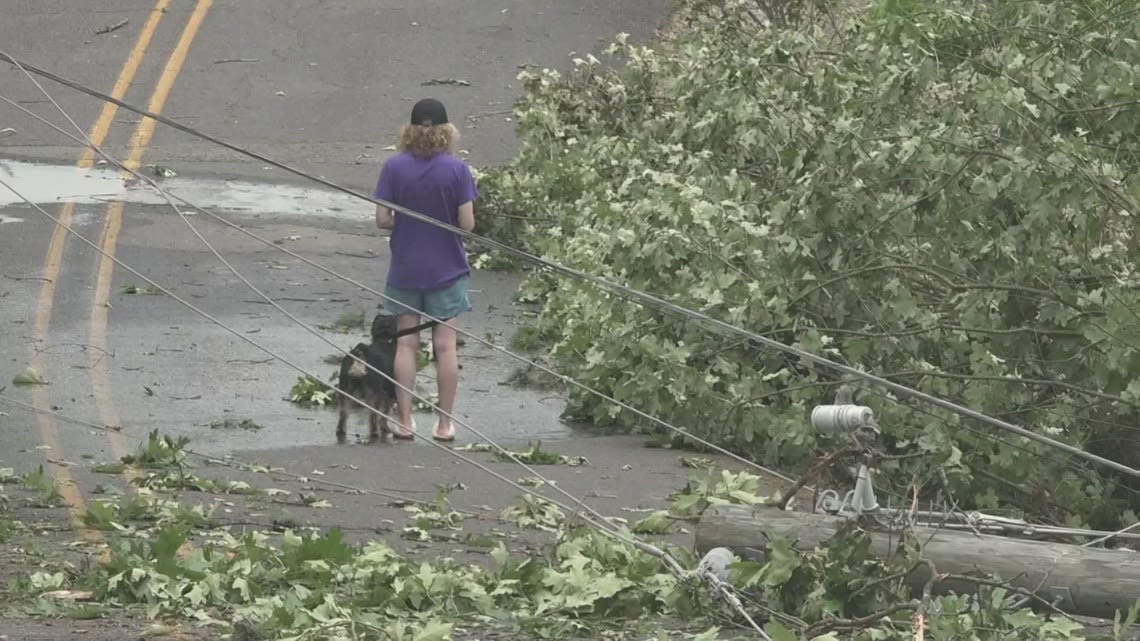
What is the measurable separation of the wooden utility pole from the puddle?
1016 cm

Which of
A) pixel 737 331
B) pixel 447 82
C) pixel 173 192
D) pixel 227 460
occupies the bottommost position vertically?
pixel 227 460

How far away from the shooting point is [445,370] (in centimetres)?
1116

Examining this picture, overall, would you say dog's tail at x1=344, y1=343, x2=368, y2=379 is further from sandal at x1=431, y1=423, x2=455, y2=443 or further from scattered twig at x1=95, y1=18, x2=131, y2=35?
scattered twig at x1=95, y1=18, x2=131, y2=35

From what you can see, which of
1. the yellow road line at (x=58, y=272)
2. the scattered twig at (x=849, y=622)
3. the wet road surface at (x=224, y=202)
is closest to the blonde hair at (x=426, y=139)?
the wet road surface at (x=224, y=202)

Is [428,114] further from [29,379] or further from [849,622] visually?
[849,622]

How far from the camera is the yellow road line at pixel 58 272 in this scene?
9.55m

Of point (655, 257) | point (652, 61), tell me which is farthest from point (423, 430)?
point (652, 61)

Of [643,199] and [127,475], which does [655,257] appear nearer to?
[643,199]

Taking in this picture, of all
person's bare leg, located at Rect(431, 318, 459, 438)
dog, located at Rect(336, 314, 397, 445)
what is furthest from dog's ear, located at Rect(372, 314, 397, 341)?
person's bare leg, located at Rect(431, 318, 459, 438)

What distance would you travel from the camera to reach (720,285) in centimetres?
1118

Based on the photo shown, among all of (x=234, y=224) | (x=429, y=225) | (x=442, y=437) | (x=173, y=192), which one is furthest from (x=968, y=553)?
(x=173, y=192)

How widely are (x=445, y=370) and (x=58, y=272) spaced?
4826 millimetres

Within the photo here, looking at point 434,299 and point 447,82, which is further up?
point 447,82

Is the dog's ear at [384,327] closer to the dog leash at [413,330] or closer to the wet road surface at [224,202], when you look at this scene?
the dog leash at [413,330]
